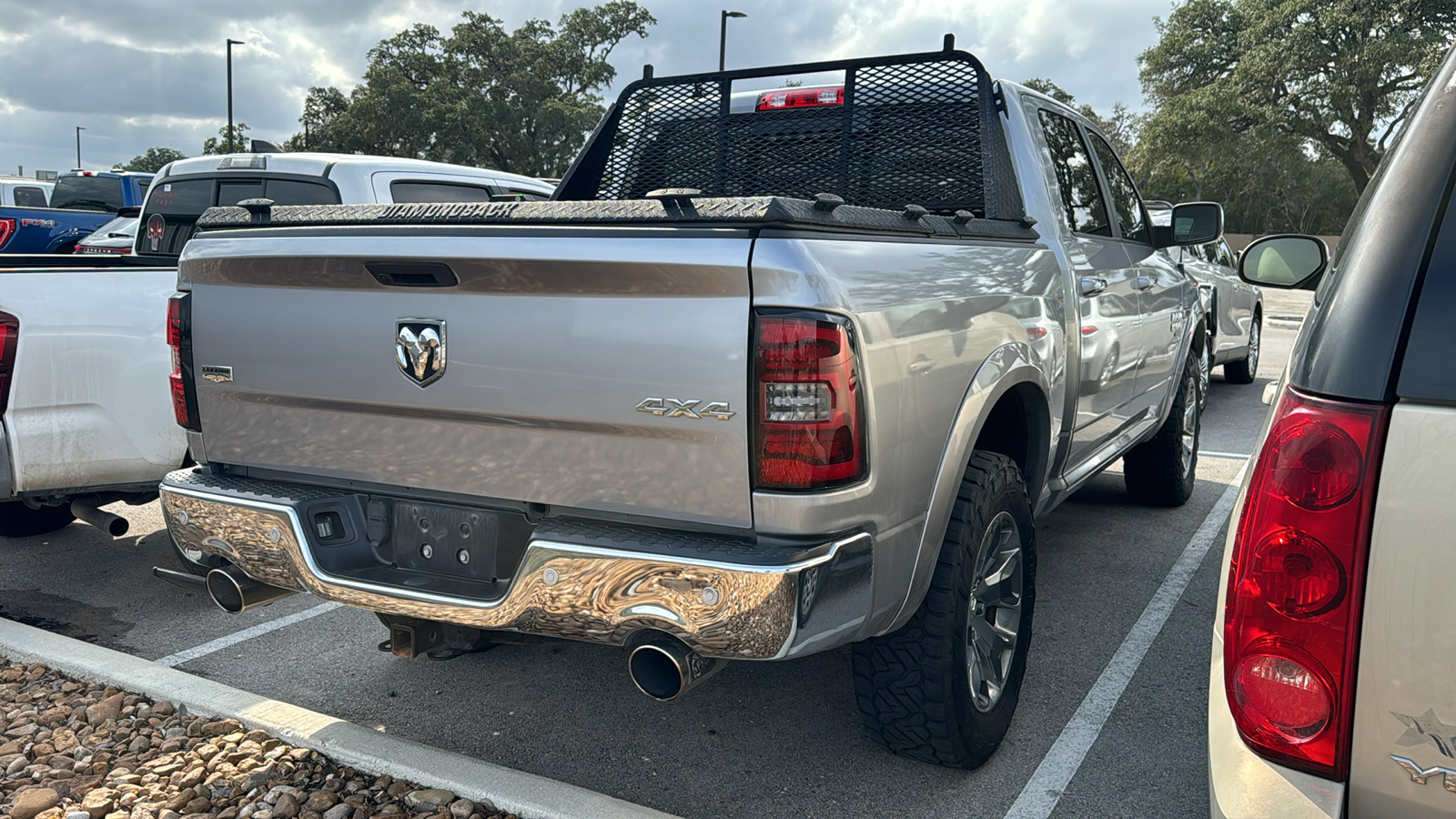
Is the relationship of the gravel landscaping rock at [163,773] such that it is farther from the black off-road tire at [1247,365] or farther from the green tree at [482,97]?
the green tree at [482,97]

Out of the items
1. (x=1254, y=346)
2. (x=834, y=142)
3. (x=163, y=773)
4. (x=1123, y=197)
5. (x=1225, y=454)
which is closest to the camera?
(x=163, y=773)

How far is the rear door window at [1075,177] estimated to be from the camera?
4.15 meters

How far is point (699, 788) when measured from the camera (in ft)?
9.88

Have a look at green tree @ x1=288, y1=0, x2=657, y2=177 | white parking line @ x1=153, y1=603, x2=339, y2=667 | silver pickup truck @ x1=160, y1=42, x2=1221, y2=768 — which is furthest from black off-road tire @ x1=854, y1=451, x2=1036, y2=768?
green tree @ x1=288, y1=0, x2=657, y2=177

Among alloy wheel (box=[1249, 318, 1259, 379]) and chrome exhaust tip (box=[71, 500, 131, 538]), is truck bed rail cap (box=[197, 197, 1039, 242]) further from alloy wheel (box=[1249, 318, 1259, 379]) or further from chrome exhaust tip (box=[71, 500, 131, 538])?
alloy wheel (box=[1249, 318, 1259, 379])

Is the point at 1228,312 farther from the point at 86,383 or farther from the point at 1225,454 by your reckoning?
the point at 86,383

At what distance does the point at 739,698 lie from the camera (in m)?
3.61

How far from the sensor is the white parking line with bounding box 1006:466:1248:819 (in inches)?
116

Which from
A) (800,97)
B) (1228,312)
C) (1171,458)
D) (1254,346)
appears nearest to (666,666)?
(800,97)

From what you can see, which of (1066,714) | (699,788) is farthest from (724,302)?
(1066,714)

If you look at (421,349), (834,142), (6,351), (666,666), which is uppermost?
(834,142)

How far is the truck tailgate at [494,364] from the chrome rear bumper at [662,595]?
5.2 inches

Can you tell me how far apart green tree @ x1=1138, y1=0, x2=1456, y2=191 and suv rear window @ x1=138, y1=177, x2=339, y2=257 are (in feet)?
89.8

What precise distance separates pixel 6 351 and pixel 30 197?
18464 millimetres
